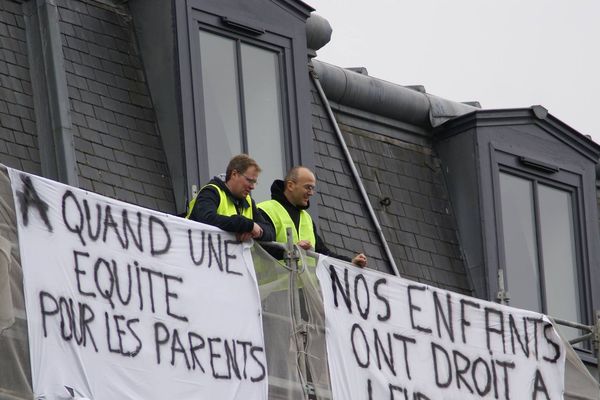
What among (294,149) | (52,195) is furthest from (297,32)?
(52,195)

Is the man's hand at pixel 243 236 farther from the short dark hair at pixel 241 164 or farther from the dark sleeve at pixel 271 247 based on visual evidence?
the short dark hair at pixel 241 164

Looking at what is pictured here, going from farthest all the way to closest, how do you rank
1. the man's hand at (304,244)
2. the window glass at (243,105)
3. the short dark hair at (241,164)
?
the window glass at (243,105) < the man's hand at (304,244) < the short dark hair at (241,164)

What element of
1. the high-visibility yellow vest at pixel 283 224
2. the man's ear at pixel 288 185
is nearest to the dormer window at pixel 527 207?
the high-visibility yellow vest at pixel 283 224

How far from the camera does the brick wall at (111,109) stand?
18031mm

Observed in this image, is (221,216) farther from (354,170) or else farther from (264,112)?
(354,170)

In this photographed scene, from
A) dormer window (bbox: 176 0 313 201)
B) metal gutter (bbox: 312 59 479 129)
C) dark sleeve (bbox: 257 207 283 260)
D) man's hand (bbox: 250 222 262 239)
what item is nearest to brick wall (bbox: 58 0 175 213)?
dormer window (bbox: 176 0 313 201)

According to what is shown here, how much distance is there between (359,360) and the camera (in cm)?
1633

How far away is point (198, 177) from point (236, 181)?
9.64 feet

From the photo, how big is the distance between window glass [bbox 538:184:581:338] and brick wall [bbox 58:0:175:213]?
549cm

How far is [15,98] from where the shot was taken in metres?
17.8

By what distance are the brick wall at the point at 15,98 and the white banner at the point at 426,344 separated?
2.89m

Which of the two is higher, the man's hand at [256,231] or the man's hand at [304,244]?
the man's hand at [304,244]

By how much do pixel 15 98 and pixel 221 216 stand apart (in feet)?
9.96

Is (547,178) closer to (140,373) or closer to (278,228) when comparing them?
(278,228)
